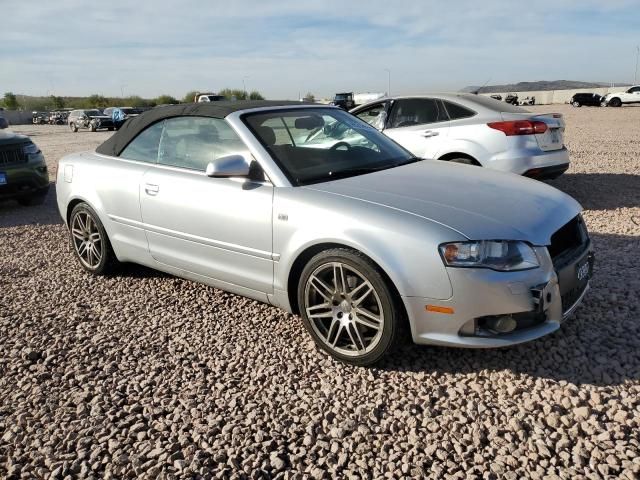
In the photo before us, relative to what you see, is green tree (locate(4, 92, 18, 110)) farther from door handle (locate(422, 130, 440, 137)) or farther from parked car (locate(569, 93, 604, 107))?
door handle (locate(422, 130, 440, 137))

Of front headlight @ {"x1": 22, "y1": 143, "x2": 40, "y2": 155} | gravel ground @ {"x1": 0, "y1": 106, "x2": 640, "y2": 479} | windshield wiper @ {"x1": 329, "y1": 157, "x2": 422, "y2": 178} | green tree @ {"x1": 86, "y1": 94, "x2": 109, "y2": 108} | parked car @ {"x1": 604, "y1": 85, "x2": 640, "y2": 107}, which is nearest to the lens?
gravel ground @ {"x1": 0, "y1": 106, "x2": 640, "y2": 479}

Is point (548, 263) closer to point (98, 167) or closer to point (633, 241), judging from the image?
point (633, 241)

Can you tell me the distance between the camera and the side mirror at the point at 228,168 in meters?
3.51

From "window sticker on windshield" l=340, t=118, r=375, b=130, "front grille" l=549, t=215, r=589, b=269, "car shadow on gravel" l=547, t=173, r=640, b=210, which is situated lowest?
"car shadow on gravel" l=547, t=173, r=640, b=210

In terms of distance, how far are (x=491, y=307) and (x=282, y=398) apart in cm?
123

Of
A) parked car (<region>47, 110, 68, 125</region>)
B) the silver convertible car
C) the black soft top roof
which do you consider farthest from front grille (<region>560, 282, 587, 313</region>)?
parked car (<region>47, 110, 68, 125</region>)

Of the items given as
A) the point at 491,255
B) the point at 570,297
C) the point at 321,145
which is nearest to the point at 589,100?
the point at 321,145

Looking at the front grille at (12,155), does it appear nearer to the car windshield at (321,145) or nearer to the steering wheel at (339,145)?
the car windshield at (321,145)

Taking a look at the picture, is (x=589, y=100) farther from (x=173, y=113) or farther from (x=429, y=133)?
(x=173, y=113)

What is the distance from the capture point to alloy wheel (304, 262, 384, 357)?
3152 millimetres

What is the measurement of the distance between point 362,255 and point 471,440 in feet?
3.63

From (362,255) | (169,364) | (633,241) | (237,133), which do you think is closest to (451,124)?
(633,241)

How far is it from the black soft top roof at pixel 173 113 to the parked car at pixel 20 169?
3.77 m

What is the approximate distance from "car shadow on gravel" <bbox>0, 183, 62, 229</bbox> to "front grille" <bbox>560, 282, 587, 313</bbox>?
6666 mm
